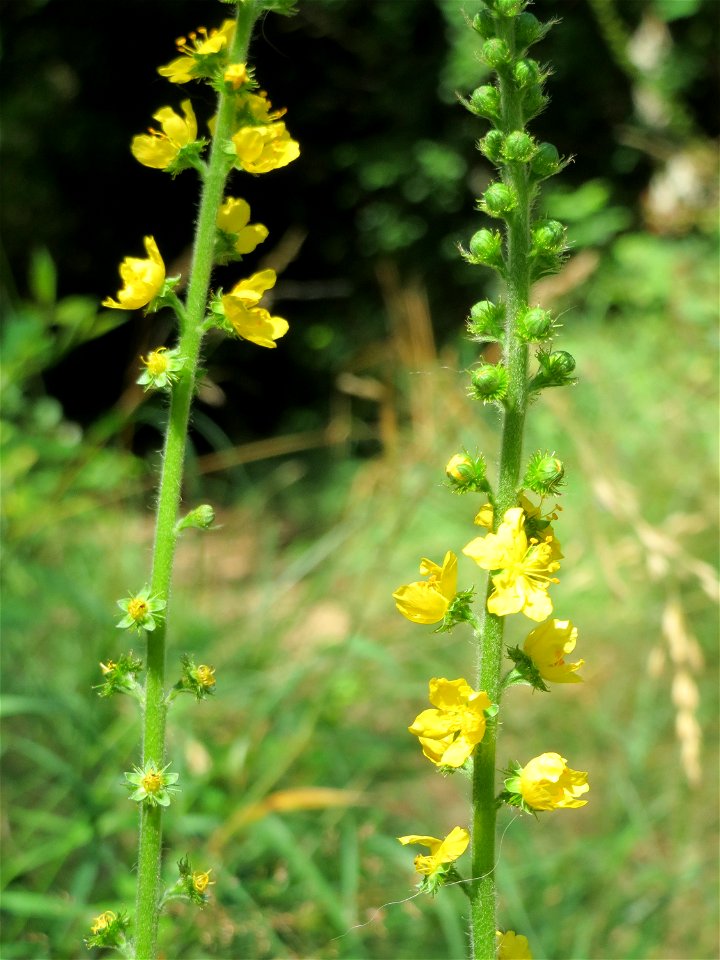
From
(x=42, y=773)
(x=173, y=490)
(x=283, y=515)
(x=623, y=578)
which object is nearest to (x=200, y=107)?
A: (x=283, y=515)

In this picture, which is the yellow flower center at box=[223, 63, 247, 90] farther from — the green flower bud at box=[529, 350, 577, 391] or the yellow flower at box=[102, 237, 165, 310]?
the green flower bud at box=[529, 350, 577, 391]

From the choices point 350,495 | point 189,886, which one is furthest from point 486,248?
point 350,495

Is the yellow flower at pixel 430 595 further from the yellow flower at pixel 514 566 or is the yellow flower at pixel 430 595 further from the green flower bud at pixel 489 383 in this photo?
the green flower bud at pixel 489 383

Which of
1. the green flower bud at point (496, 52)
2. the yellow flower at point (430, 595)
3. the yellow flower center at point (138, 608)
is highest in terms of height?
the green flower bud at point (496, 52)

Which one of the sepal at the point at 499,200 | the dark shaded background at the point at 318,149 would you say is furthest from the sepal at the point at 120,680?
the dark shaded background at the point at 318,149

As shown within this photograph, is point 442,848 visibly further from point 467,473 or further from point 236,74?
point 236,74

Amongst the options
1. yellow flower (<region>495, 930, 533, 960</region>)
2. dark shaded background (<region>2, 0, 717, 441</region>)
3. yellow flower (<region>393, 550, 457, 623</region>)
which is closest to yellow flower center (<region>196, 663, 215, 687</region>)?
yellow flower (<region>393, 550, 457, 623</region>)
